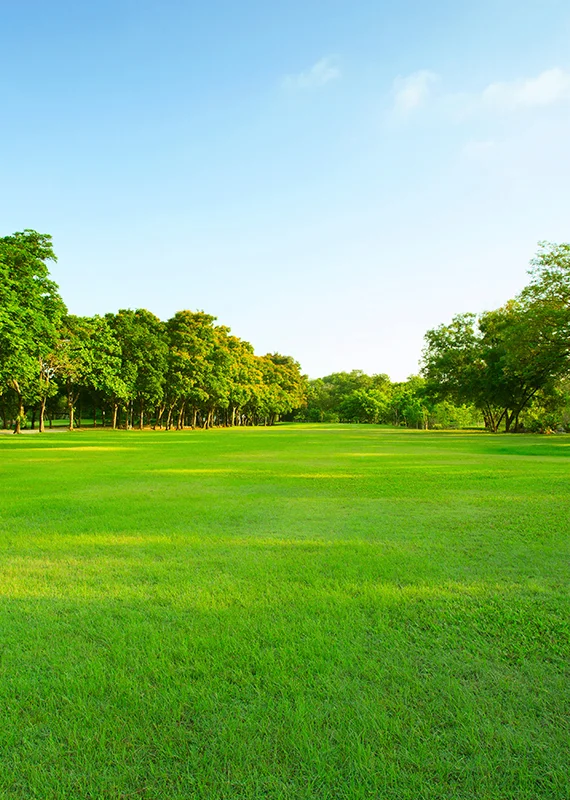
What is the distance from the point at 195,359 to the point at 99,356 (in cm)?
1265

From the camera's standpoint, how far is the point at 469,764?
6.58 ft

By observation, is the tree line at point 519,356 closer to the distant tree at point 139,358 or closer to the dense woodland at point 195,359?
the dense woodland at point 195,359

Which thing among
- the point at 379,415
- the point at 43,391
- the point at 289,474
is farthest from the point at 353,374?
the point at 289,474

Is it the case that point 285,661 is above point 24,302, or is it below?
below

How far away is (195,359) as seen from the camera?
55.8 meters

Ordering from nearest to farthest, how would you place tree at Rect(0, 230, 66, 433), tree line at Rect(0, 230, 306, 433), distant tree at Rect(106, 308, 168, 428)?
tree at Rect(0, 230, 66, 433) → tree line at Rect(0, 230, 306, 433) → distant tree at Rect(106, 308, 168, 428)

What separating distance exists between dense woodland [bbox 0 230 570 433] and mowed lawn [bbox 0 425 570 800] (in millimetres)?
21487

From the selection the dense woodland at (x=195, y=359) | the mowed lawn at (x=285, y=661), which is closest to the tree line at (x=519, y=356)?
the dense woodland at (x=195, y=359)

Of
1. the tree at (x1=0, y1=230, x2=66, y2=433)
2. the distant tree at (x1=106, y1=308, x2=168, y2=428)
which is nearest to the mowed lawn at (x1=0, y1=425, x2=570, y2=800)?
the tree at (x1=0, y1=230, x2=66, y2=433)

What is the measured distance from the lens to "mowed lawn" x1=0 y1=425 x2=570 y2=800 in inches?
77.8

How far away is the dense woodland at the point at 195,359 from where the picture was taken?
90.4 ft

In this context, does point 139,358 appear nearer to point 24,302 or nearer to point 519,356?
point 24,302

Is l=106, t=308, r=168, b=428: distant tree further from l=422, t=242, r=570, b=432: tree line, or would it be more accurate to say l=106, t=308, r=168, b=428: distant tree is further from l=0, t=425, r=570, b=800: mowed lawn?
l=0, t=425, r=570, b=800: mowed lawn

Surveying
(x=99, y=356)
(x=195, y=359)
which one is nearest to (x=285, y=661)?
(x=99, y=356)
